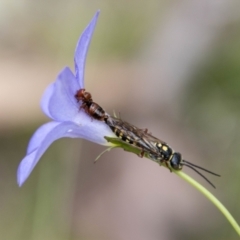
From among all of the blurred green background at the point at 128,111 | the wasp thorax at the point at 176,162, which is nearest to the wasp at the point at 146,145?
the wasp thorax at the point at 176,162

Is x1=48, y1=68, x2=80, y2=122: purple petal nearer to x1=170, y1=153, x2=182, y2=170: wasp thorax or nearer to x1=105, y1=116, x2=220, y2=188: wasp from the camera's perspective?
x1=105, y1=116, x2=220, y2=188: wasp

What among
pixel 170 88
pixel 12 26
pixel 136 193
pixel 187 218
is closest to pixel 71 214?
pixel 136 193

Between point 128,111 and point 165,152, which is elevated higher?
point 165,152

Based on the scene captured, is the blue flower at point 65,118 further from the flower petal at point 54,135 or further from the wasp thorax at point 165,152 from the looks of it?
the wasp thorax at point 165,152

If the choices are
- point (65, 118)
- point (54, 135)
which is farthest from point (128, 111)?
point (54, 135)

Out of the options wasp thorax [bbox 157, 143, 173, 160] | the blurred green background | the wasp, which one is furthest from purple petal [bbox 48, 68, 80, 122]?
the blurred green background

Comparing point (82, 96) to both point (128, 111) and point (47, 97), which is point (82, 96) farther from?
point (128, 111)

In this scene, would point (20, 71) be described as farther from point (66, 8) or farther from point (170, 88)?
point (170, 88)
